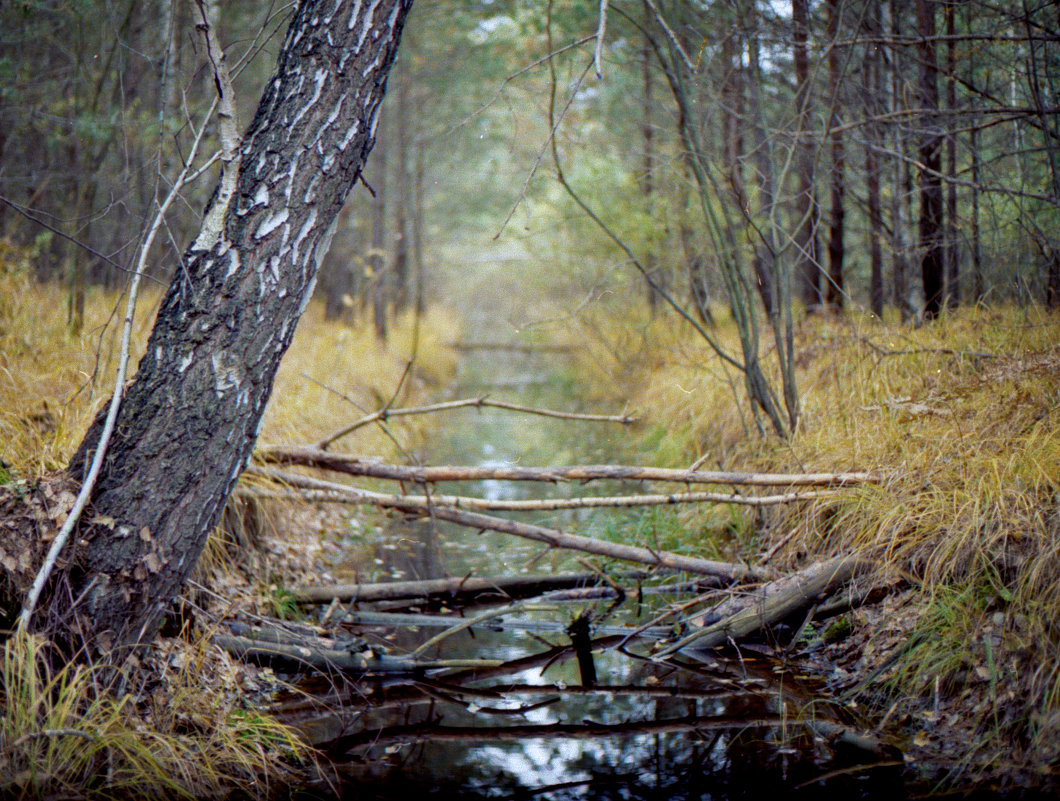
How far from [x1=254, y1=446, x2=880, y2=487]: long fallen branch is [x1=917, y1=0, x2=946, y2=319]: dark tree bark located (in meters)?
2.35

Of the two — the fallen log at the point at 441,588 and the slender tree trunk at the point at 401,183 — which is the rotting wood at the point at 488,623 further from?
the slender tree trunk at the point at 401,183

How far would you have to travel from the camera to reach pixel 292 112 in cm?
277

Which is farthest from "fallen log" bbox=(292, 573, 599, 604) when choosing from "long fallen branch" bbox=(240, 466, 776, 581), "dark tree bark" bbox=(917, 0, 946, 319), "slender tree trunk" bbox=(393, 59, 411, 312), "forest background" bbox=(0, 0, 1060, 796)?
"slender tree trunk" bbox=(393, 59, 411, 312)

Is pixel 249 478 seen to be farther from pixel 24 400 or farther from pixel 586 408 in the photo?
pixel 586 408

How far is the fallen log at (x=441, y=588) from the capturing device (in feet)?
13.9

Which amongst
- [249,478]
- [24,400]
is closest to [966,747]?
[249,478]

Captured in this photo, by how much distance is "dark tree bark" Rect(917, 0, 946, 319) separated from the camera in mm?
5840

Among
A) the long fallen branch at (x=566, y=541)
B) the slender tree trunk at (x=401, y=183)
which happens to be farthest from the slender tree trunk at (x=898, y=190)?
the slender tree trunk at (x=401, y=183)

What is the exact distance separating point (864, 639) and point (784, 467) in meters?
1.55

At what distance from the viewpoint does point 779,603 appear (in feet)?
12.5

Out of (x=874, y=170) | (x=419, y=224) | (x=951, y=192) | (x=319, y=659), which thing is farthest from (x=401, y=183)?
(x=319, y=659)

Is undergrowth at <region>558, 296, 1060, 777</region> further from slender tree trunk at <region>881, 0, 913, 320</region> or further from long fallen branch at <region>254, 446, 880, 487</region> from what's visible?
slender tree trunk at <region>881, 0, 913, 320</region>

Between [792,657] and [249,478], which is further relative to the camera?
[249,478]

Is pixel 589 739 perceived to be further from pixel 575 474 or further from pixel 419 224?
pixel 419 224
